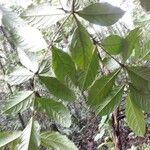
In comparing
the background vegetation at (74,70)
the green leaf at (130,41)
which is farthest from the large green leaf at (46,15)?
the green leaf at (130,41)

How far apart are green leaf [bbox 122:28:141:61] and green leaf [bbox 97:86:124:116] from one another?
0.06m

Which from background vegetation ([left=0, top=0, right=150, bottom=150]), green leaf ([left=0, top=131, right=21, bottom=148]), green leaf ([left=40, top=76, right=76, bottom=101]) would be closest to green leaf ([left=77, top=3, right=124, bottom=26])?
background vegetation ([left=0, top=0, right=150, bottom=150])

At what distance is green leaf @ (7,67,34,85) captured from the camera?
2.00ft

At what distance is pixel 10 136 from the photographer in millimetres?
635

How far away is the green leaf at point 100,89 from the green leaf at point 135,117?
0.05 m

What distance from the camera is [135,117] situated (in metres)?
0.65

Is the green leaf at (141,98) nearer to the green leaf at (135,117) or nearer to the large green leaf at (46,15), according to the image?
the green leaf at (135,117)

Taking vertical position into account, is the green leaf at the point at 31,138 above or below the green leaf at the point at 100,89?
below

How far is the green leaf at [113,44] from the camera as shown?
0.59m

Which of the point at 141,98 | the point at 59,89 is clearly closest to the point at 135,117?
the point at 141,98

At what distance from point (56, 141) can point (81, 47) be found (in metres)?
0.17

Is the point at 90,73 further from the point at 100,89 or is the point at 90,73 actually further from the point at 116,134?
the point at 116,134

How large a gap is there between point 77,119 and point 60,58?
257 inches

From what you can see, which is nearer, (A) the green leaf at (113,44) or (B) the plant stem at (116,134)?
(A) the green leaf at (113,44)
